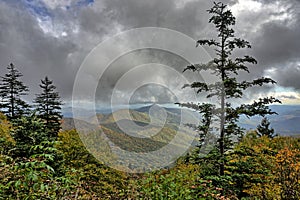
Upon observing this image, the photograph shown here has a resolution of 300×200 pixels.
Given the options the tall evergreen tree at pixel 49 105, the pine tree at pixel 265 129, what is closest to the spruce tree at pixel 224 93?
the tall evergreen tree at pixel 49 105

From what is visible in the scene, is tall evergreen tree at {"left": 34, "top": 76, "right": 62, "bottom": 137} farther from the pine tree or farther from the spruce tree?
the pine tree

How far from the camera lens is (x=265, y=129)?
187ft

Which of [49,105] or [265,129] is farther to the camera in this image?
[265,129]

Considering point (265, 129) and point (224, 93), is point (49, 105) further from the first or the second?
point (265, 129)

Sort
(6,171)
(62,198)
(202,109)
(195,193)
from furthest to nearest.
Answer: (202,109)
(195,193)
(62,198)
(6,171)

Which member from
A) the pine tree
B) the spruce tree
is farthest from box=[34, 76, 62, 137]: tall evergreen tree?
the pine tree

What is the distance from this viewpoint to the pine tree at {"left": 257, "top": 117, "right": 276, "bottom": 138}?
5669cm

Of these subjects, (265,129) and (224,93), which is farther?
(265,129)

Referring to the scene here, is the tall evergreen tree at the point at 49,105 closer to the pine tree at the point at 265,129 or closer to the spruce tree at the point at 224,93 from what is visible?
the spruce tree at the point at 224,93

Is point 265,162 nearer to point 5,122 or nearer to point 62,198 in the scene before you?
point 62,198

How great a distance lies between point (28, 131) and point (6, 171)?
808 cm

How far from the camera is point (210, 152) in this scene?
1120 centimetres

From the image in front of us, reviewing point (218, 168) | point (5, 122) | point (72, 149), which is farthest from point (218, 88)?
point (5, 122)

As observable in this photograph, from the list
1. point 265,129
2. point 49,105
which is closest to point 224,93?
point 49,105
